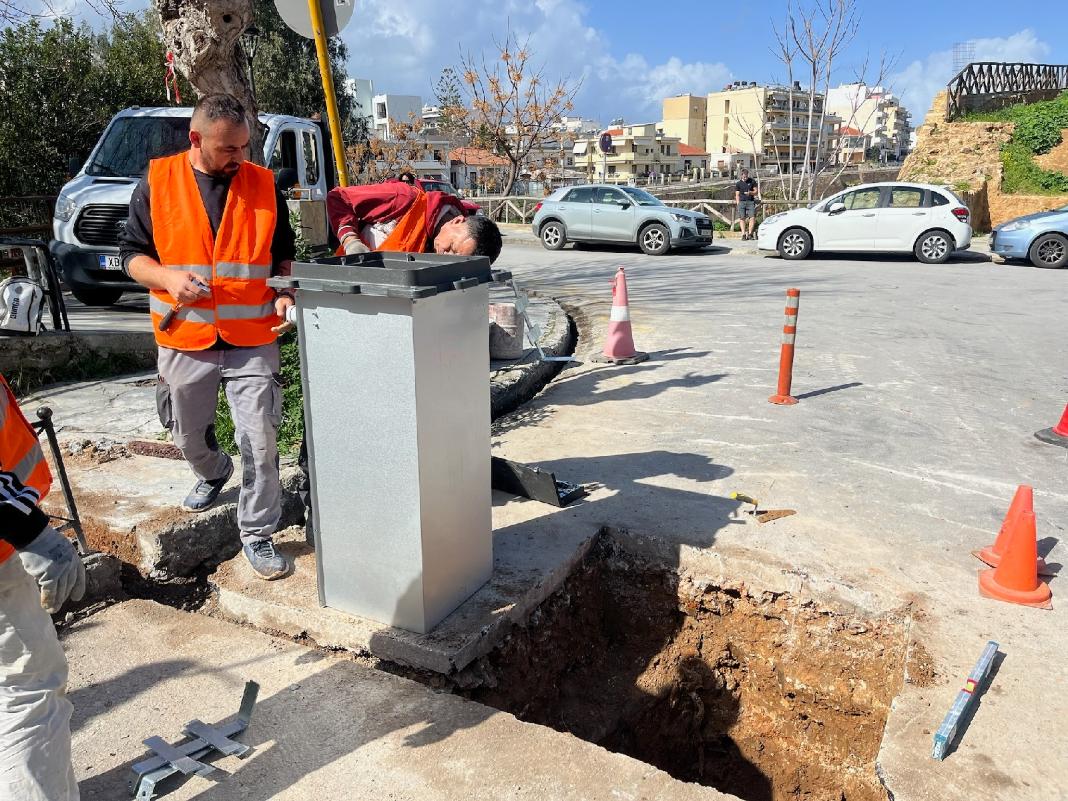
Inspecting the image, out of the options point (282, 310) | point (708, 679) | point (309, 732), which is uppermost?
point (282, 310)

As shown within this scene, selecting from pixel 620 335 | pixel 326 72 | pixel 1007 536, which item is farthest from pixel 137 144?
pixel 1007 536

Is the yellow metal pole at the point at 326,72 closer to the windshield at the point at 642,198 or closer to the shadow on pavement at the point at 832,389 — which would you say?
the shadow on pavement at the point at 832,389

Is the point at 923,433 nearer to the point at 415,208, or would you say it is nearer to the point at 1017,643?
the point at 1017,643

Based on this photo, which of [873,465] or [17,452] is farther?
[873,465]

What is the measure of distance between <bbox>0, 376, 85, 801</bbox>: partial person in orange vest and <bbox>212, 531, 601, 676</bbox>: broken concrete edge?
3.57ft

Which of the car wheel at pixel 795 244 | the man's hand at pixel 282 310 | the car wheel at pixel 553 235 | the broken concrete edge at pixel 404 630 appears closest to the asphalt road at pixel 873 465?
the broken concrete edge at pixel 404 630

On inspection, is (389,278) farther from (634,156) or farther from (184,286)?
(634,156)

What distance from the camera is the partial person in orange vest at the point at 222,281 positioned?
3131 millimetres

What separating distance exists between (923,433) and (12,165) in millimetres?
15511

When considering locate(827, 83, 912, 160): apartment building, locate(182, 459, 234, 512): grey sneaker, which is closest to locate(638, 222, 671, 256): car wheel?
locate(182, 459, 234, 512): grey sneaker

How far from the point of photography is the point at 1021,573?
3.30m

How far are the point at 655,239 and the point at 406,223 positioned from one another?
557 inches

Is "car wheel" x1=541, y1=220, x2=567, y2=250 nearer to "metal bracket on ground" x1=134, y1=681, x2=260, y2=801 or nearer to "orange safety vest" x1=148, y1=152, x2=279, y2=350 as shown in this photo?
"orange safety vest" x1=148, y1=152, x2=279, y2=350

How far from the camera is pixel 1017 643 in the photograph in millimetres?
3000
